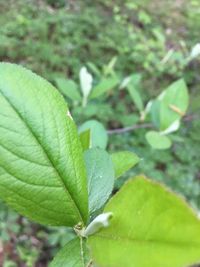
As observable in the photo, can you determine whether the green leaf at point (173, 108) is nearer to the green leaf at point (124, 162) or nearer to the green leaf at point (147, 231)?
the green leaf at point (124, 162)

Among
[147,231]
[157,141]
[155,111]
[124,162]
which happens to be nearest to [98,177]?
[124,162]

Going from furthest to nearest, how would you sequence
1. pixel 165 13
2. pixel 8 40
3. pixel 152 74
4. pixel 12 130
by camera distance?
pixel 165 13
pixel 152 74
pixel 8 40
pixel 12 130

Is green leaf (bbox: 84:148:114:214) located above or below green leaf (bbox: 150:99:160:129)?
above

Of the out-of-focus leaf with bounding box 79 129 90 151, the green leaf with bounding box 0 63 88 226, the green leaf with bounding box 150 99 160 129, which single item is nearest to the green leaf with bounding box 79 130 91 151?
the out-of-focus leaf with bounding box 79 129 90 151

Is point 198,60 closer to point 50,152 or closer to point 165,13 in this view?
point 165,13

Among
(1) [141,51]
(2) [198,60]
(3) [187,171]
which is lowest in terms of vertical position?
(3) [187,171]

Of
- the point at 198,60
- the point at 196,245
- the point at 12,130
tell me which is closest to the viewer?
the point at 196,245

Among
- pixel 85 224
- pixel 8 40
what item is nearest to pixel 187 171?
pixel 8 40

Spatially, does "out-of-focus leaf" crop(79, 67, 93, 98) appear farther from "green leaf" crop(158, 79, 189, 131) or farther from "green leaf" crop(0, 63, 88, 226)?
"green leaf" crop(0, 63, 88, 226)
